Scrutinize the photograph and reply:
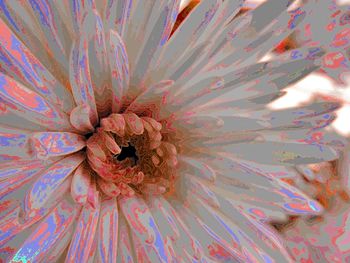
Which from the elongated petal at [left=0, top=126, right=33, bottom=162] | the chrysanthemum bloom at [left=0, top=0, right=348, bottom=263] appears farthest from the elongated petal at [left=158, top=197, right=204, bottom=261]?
the elongated petal at [left=0, top=126, right=33, bottom=162]

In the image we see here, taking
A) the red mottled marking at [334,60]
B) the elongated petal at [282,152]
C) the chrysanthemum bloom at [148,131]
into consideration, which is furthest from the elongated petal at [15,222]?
the red mottled marking at [334,60]

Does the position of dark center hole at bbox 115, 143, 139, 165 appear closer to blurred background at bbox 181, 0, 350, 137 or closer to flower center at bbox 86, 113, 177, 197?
flower center at bbox 86, 113, 177, 197

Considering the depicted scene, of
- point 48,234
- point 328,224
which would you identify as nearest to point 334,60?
point 328,224

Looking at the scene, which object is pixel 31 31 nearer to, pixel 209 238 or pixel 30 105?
pixel 30 105

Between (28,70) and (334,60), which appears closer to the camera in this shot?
(28,70)

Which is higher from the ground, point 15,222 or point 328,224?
point 15,222

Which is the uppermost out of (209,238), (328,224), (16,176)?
(16,176)

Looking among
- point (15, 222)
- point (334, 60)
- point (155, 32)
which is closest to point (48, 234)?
point (15, 222)

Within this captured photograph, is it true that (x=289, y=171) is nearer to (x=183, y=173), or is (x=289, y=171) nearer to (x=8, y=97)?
(x=183, y=173)
